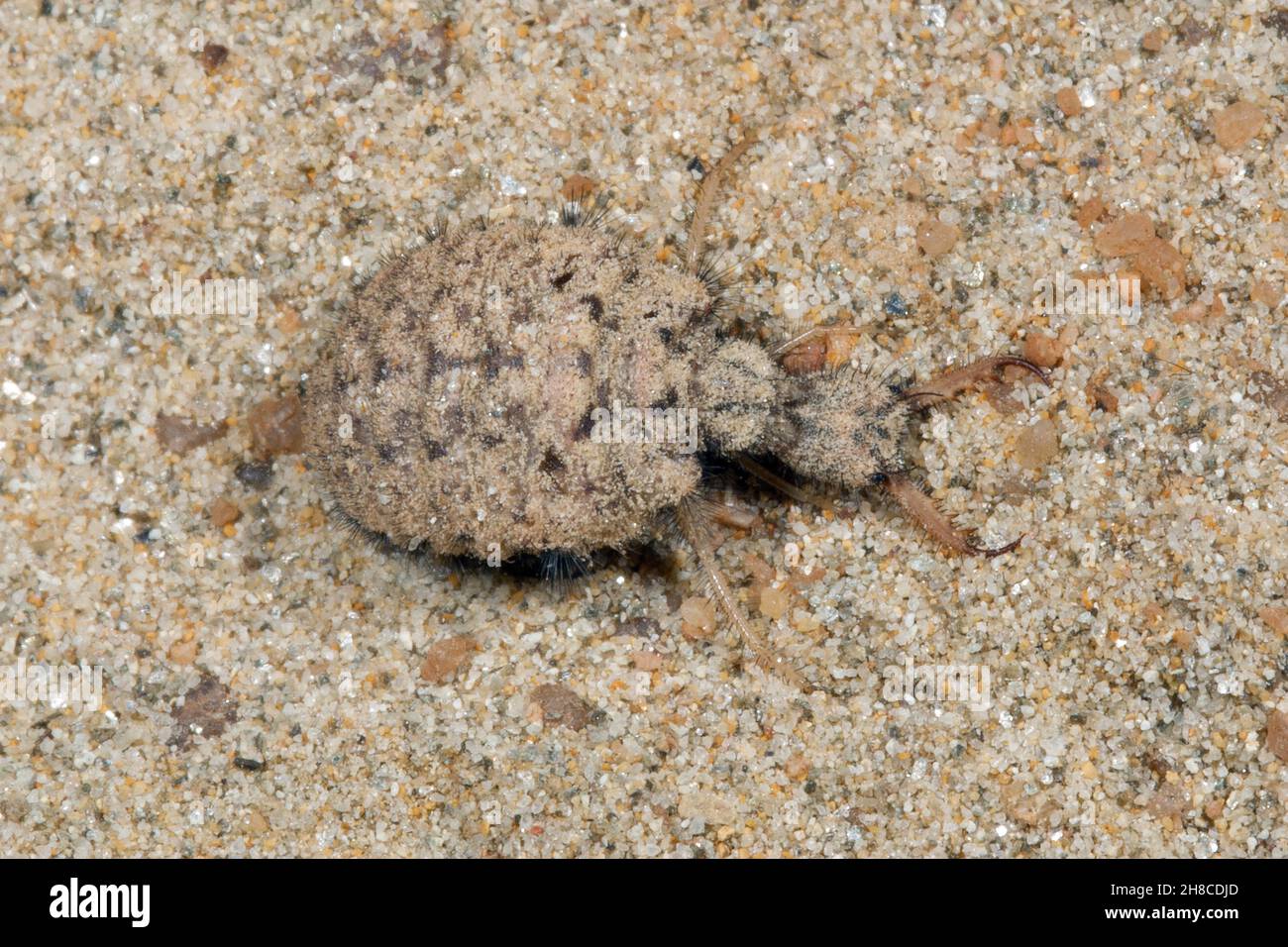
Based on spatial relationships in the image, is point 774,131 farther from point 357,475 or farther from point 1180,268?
point 357,475

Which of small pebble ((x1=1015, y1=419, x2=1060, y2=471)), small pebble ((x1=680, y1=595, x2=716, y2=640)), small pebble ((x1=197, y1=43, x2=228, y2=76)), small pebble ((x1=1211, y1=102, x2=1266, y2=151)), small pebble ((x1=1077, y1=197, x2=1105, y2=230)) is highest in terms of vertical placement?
small pebble ((x1=197, y1=43, x2=228, y2=76))

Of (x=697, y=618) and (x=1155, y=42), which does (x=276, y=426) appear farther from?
(x=1155, y=42)

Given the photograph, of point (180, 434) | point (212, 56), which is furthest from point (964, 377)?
point (212, 56)

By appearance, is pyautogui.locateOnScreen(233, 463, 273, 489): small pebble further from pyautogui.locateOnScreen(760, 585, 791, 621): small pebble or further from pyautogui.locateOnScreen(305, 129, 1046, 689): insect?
pyautogui.locateOnScreen(760, 585, 791, 621): small pebble

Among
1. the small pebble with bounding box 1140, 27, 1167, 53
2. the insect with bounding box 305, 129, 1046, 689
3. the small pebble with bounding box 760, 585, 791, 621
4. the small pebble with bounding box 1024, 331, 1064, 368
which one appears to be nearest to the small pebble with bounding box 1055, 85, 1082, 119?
the small pebble with bounding box 1140, 27, 1167, 53

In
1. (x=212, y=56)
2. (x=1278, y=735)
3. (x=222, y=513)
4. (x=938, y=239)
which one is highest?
(x=212, y=56)

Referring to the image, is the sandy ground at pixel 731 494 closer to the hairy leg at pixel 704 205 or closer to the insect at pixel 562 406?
the hairy leg at pixel 704 205
